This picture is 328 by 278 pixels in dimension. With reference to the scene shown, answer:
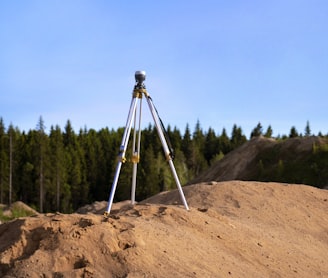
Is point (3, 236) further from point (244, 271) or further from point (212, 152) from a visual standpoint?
point (212, 152)

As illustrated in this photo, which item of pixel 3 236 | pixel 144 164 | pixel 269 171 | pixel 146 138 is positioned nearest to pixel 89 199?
pixel 144 164

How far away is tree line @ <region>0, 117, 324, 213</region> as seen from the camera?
171ft

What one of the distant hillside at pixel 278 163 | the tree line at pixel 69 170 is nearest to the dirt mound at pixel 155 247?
the distant hillside at pixel 278 163

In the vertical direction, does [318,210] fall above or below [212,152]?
below

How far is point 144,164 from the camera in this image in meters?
58.9

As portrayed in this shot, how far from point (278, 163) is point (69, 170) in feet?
118

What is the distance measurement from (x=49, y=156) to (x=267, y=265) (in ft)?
156

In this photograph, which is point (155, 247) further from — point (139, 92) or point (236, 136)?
point (236, 136)

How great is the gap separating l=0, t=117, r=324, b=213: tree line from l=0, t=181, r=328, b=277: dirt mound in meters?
39.8

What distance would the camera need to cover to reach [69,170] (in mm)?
58188

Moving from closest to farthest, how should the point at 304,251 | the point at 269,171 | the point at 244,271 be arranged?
the point at 244,271 → the point at 304,251 → the point at 269,171

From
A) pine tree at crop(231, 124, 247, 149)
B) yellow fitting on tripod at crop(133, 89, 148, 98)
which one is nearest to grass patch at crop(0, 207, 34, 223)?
yellow fitting on tripod at crop(133, 89, 148, 98)

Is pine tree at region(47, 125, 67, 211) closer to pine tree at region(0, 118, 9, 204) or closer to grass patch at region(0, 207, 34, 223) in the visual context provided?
pine tree at region(0, 118, 9, 204)

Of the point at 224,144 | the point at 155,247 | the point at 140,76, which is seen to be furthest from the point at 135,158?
the point at 224,144
